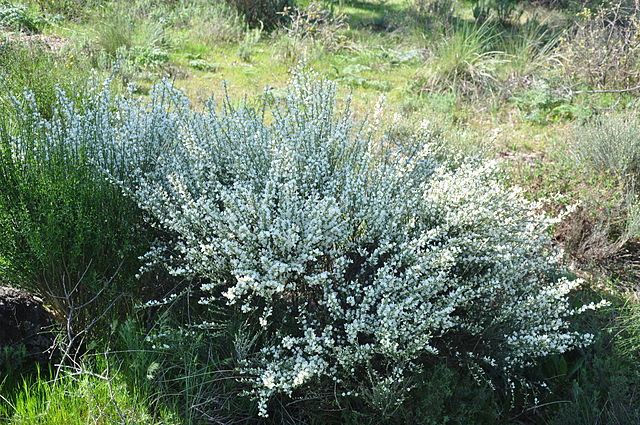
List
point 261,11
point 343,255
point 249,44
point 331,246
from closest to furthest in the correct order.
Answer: point 343,255 < point 331,246 < point 249,44 < point 261,11

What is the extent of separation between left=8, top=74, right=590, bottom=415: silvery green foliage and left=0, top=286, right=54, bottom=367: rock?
2.55 ft

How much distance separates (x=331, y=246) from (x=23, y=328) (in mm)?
1680

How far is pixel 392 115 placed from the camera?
6.36 metres

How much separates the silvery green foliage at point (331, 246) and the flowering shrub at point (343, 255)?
10 mm

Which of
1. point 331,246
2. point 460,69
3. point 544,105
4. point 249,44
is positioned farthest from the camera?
point 249,44

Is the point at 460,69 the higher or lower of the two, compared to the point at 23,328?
higher

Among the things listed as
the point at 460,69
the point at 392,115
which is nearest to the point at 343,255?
the point at 392,115

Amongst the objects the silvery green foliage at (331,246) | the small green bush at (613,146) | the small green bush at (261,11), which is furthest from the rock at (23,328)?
the small green bush at (261,11)

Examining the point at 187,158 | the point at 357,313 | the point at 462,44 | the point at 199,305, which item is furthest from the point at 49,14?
the point at 357,313

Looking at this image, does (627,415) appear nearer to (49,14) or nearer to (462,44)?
(462,44)

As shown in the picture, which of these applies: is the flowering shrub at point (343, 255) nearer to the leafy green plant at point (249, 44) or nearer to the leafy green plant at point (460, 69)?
the leafy green plant at point (460, 69)

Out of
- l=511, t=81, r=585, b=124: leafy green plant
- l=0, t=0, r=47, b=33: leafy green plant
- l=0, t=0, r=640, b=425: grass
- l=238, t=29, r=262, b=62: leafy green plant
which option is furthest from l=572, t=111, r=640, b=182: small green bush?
l=0, t=0, r=47, b=33: leafy green plant

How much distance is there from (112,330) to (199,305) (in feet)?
1.64

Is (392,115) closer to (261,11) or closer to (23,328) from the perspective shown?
(23,328)
